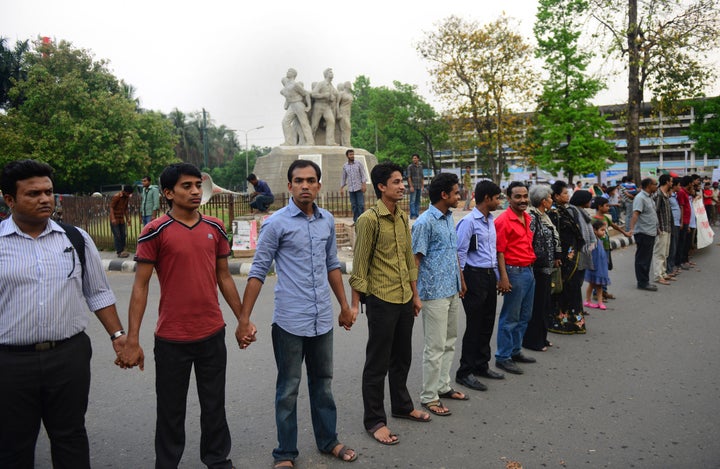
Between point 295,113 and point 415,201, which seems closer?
point 415,201

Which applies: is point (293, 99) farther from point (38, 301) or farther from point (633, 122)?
point (38, 301)

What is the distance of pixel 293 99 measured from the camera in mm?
19234

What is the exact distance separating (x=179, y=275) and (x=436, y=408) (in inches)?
88.3

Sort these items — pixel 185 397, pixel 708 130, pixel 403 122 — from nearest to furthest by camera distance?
pixel 185 397
pixel 708 130
pixel 403 122

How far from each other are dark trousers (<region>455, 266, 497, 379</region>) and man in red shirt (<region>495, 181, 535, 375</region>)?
0.92ft

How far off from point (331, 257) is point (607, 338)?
4192 millimetres

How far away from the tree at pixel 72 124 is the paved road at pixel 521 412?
28.3 m

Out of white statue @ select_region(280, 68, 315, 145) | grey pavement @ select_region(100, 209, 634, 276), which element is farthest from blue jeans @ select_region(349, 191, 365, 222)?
→ white statue @ select_region(280, 68, 315, 145)

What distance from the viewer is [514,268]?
5062 mm

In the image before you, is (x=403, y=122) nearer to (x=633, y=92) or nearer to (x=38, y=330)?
(x=633, y=92)

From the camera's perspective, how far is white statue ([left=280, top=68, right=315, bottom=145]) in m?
19.1

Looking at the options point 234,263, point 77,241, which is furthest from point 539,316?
point 234,263

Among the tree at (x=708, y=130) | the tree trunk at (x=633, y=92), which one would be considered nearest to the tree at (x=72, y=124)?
the tree trunk at (x=633, y=92)

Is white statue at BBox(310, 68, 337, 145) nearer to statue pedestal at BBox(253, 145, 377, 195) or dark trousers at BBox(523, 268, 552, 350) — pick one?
statue pedestal at BBox(253, 145, 377, 195)
